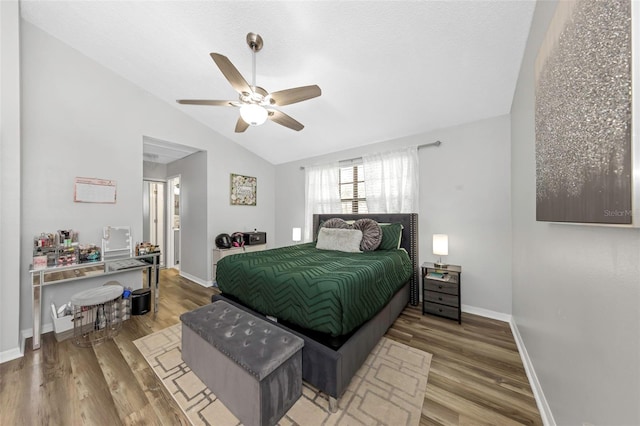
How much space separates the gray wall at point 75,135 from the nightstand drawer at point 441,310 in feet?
13.2

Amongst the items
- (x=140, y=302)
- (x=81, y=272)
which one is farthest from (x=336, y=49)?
(x=140, y=302)

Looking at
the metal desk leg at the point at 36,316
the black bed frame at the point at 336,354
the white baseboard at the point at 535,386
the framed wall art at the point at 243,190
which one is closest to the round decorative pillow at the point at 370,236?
the black bed frame at the point at 336,354

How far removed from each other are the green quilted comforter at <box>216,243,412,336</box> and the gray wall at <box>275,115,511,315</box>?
1.03m

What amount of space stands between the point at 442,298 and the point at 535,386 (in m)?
1.11

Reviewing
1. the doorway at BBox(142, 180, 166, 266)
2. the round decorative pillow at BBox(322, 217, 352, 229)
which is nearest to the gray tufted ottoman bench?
the round decorative pillow at BBox(322, 217, 352, 229)

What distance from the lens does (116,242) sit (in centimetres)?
288

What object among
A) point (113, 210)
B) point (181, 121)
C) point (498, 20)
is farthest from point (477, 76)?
point (113, 210)

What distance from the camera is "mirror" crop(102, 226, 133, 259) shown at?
9.11ft

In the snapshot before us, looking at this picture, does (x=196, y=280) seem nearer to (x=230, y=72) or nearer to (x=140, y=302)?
(x=140, y=302)

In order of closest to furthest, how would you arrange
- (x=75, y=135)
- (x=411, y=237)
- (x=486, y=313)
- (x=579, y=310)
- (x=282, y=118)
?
(x=579, y=310) → (x=282, y=118) → (x=75, y=135) → (x=486, y=313) → (x=411, y=237)

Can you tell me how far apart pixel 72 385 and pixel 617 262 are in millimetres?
3193

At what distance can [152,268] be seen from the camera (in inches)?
116

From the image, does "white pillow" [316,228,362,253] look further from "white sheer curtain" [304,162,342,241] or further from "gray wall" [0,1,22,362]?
"gray wall" [0,1,22,362]

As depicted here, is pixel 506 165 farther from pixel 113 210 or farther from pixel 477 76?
pixel 113 210
